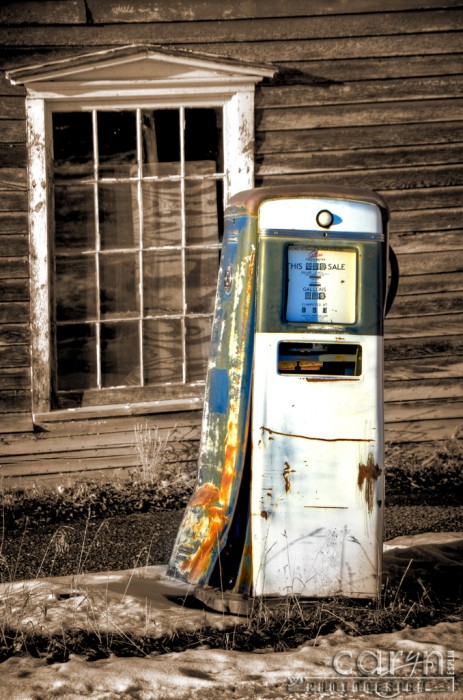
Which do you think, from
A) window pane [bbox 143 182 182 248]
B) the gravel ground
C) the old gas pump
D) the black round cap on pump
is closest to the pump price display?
the old gas pump

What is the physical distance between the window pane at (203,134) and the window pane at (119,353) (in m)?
1.28

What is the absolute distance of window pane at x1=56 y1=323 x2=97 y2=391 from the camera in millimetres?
6480

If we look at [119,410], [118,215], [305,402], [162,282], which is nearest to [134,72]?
[118,215]

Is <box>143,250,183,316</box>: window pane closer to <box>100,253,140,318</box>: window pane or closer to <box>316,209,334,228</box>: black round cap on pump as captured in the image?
<box>100,253,140,318</box>: window pane

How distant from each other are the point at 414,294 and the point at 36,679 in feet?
14.4

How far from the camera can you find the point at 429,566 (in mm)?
4566

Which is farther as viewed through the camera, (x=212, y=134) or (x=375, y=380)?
(x=212, y=134)

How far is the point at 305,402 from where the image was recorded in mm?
3893

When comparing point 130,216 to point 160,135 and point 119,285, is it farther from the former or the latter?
point 160,135

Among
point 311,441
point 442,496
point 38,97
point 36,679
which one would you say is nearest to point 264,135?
point 38,97

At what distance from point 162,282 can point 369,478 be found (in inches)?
121

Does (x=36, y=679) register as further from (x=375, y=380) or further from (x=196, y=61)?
(x=196, y=61)

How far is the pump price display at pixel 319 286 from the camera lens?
12.8ft

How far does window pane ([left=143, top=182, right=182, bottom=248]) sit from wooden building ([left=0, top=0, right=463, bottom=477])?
1 centimetres
